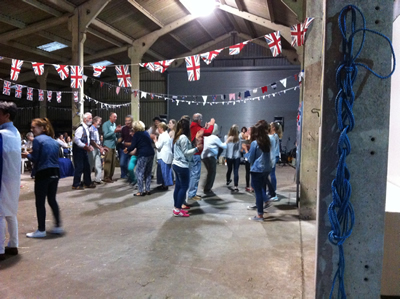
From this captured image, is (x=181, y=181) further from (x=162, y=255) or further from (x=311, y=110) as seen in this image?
(x=311, y=110)

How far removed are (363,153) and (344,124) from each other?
176 mm

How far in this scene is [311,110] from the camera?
4.55 meters

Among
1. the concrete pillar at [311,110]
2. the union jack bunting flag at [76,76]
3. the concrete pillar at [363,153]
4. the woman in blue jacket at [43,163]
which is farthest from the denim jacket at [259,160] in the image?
the union jack bunting flag at [76,76]

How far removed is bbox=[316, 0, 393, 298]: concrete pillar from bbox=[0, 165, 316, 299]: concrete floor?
1.02 metres

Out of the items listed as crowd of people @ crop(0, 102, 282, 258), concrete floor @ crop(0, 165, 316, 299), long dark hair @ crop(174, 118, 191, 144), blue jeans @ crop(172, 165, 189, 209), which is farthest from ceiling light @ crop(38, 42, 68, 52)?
blue jeans @ crop(172, 165, 189, 209)

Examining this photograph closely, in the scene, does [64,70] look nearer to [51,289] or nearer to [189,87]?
[51,289]

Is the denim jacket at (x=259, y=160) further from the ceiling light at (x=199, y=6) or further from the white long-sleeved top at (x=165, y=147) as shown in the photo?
the ceiling light at (x=199, y=6)

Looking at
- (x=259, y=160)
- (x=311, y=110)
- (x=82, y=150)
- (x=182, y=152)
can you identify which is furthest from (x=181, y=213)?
(x=82, y=150)

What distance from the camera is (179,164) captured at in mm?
4609

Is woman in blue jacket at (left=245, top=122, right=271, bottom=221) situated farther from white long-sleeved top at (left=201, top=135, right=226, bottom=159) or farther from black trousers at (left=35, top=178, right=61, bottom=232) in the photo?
black trousers at (left=35, top=178, right=61, bottom=232)

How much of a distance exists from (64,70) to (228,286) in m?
8.47

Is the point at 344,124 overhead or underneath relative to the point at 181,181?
overhead

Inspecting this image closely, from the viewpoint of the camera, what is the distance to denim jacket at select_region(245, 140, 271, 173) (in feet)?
14.5

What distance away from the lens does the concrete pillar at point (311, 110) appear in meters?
4.49
